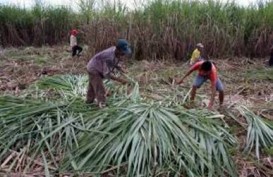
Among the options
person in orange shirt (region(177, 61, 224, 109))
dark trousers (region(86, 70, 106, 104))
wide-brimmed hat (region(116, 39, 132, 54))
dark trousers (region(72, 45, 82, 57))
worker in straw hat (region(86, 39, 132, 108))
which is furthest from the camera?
dark trousers (region(72, 45, 82, 57))

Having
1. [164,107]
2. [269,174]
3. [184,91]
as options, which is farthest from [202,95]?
[269,174]

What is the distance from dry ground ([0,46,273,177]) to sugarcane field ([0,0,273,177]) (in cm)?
2

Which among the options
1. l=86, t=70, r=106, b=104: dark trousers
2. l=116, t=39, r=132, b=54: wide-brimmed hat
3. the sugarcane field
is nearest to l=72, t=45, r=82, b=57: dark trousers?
the sugarcane field

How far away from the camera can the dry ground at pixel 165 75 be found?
21.6 feet

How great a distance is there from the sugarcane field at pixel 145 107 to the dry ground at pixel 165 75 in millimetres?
18

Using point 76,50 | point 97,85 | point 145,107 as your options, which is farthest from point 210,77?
point 76,50

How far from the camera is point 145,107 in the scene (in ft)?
17.7

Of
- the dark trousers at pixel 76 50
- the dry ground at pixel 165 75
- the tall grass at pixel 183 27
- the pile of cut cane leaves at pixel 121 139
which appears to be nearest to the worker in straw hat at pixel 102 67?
the pile of cut cane leaves at pixel 121 139

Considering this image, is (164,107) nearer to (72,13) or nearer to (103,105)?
(103,105)

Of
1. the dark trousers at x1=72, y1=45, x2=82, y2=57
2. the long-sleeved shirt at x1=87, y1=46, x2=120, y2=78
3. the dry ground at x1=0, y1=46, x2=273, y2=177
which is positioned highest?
the dark trousers at x1=72, y1=45, x2=82, y2=57

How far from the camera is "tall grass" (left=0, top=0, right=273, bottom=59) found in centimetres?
1078

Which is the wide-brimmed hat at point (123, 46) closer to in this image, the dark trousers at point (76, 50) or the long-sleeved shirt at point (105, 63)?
the long-sleeved shirt at point (105, 63)

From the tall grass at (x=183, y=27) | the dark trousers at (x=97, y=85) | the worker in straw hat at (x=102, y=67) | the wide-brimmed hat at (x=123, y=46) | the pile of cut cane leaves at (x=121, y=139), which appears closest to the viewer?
the pile of cut cane leaves at (x=121, y=139)

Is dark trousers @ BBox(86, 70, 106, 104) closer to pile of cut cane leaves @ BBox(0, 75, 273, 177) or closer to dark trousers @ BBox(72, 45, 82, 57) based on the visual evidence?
pile of cut cane leaves @ BBox(0, 75, 273, 177)
